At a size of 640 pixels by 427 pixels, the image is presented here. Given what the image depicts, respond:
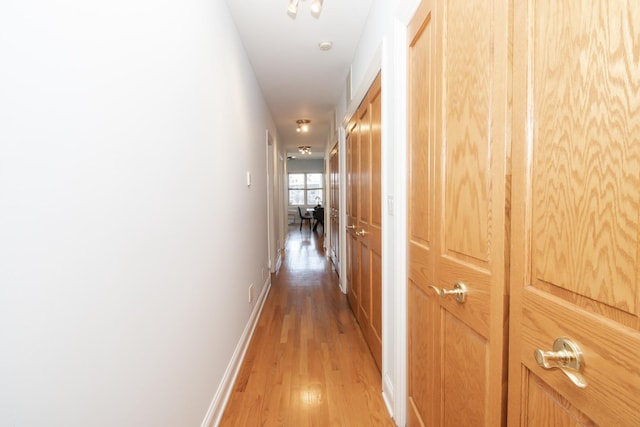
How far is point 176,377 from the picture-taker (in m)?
1.13

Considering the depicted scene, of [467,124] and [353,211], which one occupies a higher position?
[467,124]

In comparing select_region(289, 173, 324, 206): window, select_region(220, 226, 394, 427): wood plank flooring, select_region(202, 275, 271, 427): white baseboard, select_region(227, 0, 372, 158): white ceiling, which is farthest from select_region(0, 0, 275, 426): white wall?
select_region(289, 173, 324, 206): window

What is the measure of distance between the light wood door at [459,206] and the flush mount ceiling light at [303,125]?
12.3 ft

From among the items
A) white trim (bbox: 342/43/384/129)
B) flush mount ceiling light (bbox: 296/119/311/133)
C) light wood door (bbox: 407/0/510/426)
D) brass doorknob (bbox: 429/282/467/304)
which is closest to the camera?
light wood door (bbox: 407/0/510/426)

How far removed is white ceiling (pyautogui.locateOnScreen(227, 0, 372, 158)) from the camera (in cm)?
202

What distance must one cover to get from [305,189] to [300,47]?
8996 mm

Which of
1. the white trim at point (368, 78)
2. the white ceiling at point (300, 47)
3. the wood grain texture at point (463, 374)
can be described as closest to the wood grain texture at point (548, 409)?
the wood grain texture at point (463, 374)

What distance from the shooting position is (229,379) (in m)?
1.78

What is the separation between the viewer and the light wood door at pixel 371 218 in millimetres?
1932

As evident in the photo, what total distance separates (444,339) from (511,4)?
1.04 m

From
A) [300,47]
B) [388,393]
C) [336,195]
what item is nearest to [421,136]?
[388,393]

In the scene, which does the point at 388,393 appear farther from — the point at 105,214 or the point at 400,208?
the point at 105,214

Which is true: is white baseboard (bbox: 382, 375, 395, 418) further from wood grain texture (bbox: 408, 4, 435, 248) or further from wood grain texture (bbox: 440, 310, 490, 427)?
wood grain texture (bbox: 408, 4, 435, 248)

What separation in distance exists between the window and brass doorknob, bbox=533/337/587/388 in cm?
1086
